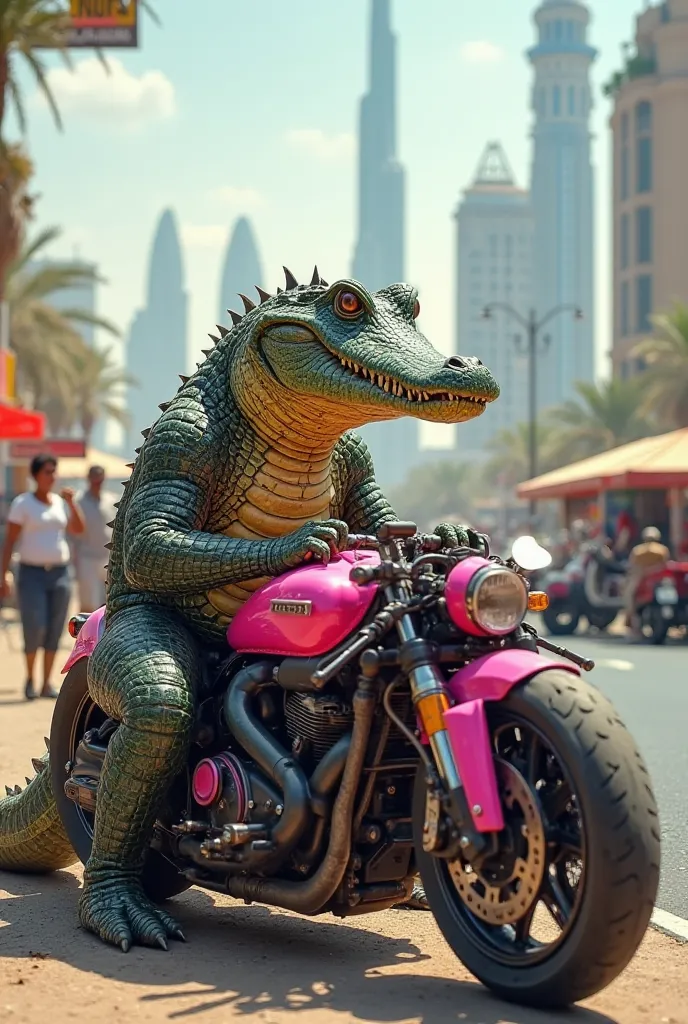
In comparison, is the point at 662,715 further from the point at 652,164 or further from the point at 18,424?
the point at 652,164

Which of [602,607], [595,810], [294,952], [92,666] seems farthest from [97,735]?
[602,607]

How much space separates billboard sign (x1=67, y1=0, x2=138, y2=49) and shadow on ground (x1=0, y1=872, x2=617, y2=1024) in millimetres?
22984

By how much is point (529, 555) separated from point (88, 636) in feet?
5.98

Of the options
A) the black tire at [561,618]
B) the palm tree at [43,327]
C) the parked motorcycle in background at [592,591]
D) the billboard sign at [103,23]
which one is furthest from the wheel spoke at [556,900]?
the palm tree at [43,327]

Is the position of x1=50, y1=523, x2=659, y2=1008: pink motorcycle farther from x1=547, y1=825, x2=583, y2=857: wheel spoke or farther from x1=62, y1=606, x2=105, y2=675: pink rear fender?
x1=62, y1=606, x2=105, y2=675: pink rear fender

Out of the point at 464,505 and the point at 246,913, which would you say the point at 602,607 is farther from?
the point at 464,505

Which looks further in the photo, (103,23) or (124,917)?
(103,23)

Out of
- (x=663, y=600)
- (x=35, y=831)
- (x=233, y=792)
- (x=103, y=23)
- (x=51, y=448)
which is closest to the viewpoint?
(x=233, y=792)

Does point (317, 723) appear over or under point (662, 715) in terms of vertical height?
over

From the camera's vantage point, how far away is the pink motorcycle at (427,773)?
13.1ft

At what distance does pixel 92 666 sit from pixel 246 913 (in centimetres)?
100

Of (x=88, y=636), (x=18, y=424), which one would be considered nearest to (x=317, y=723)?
(x=88, y=636)

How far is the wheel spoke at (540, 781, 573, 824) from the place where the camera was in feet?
13.4

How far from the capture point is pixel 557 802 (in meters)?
4.10
